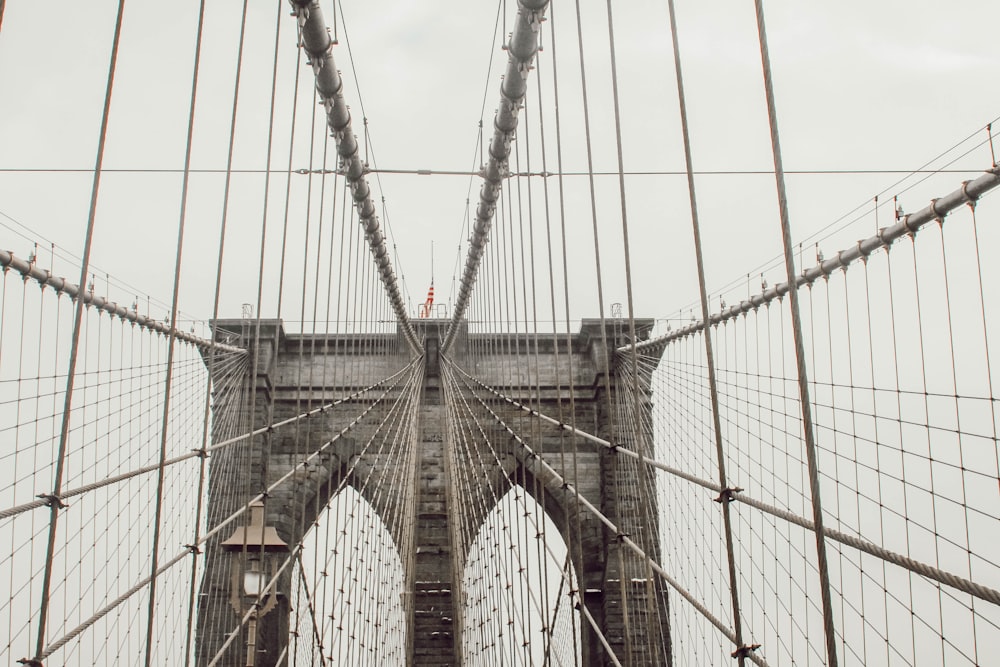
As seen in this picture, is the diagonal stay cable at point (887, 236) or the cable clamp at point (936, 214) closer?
the diagonal stay cable at point (887, 236)

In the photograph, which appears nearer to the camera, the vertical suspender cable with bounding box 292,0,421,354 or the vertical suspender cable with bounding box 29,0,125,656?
the vertical suspender cable with bounding box 29,0,125,656

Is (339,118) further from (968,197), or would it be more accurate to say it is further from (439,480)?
(439,480)

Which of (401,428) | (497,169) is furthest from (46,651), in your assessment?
(401,428)

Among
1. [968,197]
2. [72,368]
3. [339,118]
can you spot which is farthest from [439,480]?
[72,368]

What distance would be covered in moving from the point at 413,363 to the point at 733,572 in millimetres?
11564

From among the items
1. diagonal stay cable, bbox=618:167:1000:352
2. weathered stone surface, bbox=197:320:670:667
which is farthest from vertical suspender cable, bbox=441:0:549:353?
weathered stone surface, bbox=197:320:670:667

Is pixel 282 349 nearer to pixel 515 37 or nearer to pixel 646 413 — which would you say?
pixel 646 413

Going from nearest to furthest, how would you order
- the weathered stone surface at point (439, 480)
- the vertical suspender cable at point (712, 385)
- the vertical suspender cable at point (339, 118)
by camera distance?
the vertical suspender cable at point (712, 385) → the vertical suspender cable at point (339, 118) → the weathered stone surface at point (439, 480)

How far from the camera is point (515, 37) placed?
3740 millimetres

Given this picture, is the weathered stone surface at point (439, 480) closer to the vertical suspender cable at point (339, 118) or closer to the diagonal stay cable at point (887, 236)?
the vertical suspender cable at point (339, 118)

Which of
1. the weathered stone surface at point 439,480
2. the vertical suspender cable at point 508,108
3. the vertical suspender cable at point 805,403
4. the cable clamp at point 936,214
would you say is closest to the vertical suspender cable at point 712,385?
the vertical suspender cable at point 805,403

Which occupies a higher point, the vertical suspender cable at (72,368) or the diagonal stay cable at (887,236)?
the diagonal stay cable at (887,236)

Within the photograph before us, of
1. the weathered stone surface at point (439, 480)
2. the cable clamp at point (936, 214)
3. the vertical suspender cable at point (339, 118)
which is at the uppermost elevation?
the vertical suspender cable at point (339, 118)

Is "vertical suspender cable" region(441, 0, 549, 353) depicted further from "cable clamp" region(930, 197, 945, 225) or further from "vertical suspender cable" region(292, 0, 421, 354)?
"cable clamp" region(930, 197, 945, 225)
